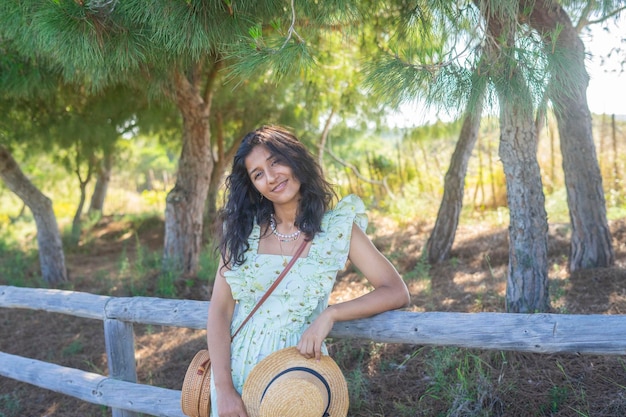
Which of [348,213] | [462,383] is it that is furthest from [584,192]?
[348,213]

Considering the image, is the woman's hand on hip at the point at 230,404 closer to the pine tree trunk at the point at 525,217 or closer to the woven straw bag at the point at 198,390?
the woven straw bag at the point at 198,390

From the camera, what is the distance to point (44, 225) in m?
7.48

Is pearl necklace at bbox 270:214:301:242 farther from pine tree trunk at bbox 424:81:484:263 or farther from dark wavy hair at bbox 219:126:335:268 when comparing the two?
pine tree trunk at bbox 424:81:484:263

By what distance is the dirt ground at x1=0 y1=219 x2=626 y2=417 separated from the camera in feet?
9.54

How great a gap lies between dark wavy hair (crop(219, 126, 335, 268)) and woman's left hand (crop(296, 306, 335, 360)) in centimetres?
33

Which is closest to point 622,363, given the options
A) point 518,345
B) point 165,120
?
point 518,345

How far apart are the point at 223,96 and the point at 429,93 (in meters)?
5.93

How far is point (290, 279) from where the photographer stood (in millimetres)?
2164

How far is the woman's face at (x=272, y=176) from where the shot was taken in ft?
7.27

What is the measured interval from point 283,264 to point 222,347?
1.28 ft

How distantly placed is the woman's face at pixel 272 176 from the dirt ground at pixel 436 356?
1439 millimetres

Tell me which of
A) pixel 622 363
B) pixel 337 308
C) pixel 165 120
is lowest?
pixel 622 363

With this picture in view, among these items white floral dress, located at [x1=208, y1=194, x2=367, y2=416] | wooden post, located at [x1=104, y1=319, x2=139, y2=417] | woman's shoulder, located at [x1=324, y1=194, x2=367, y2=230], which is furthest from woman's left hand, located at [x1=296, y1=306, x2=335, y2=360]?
wooden post, located at [x1=104, y1=319, x2=139, y2=417]

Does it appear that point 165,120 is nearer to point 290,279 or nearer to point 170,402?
point 170,402
